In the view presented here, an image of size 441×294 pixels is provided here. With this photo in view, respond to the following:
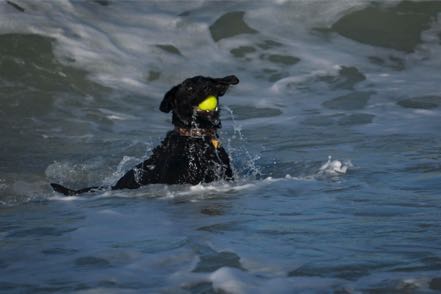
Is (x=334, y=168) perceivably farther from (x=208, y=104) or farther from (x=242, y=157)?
(x=242, y=157)

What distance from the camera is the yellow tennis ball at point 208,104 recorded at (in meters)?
7.15

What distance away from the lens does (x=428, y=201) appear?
6.18 meters

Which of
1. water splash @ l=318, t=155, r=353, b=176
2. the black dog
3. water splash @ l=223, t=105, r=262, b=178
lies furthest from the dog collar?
water splash @ l=318, t=155, r=353, b=176

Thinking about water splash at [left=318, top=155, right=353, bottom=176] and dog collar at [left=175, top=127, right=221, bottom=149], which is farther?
water splash at [left=318, top=155, right=353, bottom=176]

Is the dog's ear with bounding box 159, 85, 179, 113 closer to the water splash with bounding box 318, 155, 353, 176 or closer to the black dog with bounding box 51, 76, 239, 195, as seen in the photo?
the black dog with bounding box 51, 76, 239, 195

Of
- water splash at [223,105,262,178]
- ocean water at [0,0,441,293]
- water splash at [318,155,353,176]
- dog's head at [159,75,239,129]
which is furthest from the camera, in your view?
water splash at [223,105,262,178]

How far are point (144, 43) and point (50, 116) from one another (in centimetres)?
322

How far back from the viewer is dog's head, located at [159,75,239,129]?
281 inches

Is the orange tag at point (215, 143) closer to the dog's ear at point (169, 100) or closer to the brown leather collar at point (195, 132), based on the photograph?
the brown leather collar at point (195, 132)

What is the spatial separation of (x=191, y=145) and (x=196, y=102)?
1.18 ft

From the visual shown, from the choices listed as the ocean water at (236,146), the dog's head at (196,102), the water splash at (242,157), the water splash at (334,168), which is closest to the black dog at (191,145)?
the dog's head at (196,102)

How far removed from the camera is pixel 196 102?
23.4 feet

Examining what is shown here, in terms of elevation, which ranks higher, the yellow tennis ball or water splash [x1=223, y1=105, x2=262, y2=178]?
the yellow tennis ball

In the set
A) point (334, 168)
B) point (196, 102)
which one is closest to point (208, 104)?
point (196, 102)
